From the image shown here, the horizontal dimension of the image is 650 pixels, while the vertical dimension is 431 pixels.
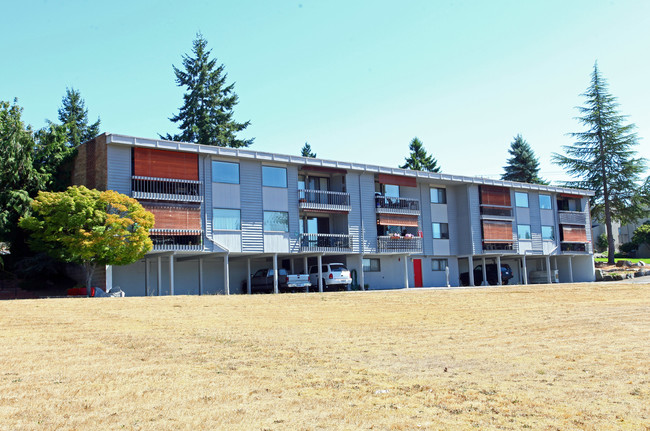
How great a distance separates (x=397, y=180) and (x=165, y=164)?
52.3 ft

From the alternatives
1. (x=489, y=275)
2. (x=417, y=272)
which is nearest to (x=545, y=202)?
(x=489, y=275)

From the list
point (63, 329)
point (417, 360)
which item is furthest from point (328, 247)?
point (417, 360)

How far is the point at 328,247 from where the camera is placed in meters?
37.1

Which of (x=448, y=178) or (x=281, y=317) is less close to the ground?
(x=448, y=178)

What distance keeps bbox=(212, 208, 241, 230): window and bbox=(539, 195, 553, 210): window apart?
2725 cm

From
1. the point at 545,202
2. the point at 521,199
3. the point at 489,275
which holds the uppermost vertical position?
the point at 521,199

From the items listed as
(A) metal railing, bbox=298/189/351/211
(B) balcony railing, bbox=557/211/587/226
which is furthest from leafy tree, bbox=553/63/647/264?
(A) metal railing, bbox=298/189/351/211

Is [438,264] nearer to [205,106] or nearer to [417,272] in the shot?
[417,272]

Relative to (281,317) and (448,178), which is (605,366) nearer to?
(281,317)

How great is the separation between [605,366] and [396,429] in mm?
5891

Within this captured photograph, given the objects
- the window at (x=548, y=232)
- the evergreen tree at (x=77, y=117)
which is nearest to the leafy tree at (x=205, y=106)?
the evergreen tree at (x=77, y=117)

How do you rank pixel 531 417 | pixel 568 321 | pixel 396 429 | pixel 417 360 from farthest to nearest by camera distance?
pixel 568 321 < pixel 417 360 < pixel 531 417 < pixel 396 429

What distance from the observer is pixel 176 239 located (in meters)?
31.2

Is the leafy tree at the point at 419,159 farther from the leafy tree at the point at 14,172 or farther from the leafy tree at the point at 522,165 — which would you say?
the leafy tree at the point at 14,172
